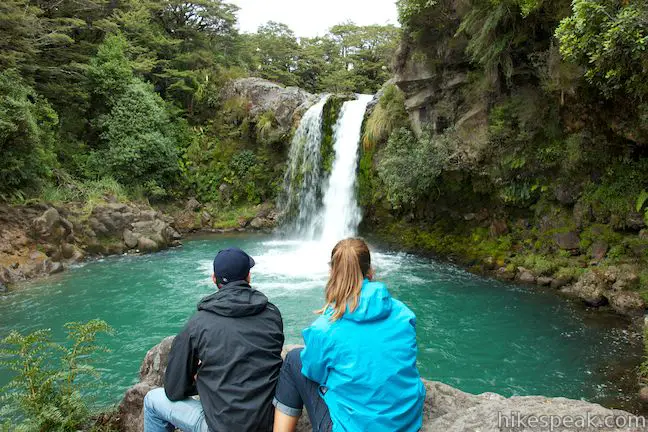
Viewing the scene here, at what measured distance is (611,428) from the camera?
2551 millimetres

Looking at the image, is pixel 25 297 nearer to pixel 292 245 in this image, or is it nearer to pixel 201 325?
pixel 292 245

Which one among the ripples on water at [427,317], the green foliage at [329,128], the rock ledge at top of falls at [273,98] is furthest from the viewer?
the rock ledge at top of falls at [273,98]

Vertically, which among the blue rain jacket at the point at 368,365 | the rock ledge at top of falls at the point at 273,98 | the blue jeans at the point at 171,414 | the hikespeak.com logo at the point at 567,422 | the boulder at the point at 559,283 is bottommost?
the boulder at the point at 559,283

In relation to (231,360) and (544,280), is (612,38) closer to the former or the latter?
(544,280)

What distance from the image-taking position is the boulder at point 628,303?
8.61 m

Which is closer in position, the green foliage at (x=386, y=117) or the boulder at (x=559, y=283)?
the boulder at (x=559, y=283)

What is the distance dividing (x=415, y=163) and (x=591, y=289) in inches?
224

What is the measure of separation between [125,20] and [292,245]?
14439 mm

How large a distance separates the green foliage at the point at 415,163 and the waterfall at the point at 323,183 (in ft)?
11.3

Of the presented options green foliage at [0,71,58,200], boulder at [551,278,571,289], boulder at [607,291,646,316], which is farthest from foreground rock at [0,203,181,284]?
boulder at [607,291,646,316]

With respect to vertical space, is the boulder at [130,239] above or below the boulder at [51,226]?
below

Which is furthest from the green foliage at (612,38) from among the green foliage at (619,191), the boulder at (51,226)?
the boulder at (51,226)

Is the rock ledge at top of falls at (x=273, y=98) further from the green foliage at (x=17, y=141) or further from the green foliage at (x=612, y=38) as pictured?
the green foliage at (x=612, y=38)

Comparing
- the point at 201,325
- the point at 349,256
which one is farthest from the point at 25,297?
the point at 349,256
